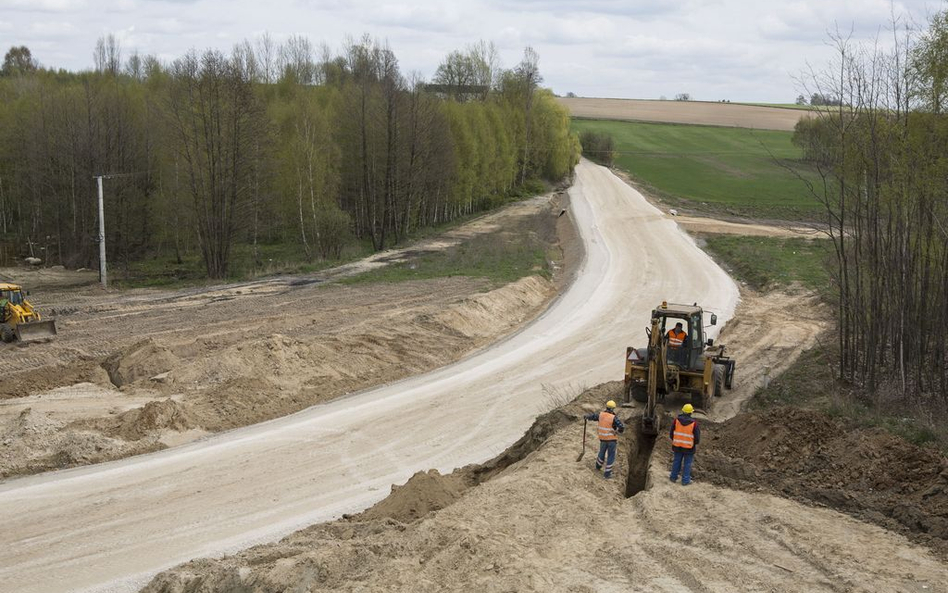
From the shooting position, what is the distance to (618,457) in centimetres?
1484

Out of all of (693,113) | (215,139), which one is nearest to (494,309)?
(215,139)

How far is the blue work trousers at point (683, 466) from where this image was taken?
44.5 ft

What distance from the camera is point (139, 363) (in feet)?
73.4

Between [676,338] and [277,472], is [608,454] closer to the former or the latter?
[676,338]

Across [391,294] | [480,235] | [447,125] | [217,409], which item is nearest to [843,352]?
[217,409]

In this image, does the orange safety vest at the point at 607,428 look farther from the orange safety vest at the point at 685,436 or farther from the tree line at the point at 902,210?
the tree line at the point at 902,210

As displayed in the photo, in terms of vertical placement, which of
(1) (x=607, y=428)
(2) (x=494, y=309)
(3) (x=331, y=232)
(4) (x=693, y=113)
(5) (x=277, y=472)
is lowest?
(5) (x=277, y=472)

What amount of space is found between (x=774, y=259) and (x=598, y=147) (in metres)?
73.1

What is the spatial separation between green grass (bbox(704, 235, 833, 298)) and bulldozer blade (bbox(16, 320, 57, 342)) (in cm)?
2707

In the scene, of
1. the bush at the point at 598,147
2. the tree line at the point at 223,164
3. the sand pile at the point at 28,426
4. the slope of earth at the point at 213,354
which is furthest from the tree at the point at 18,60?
the sand pile at the point at 28,426

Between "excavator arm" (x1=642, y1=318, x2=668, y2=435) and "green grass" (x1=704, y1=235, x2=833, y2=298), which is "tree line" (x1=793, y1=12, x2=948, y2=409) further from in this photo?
"green grass" (x1=704, y1=235, x2=833, y2=298)

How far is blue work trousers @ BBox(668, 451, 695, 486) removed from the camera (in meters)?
13.6

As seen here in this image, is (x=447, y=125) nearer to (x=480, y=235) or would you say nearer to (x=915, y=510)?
(x=480, y=235)

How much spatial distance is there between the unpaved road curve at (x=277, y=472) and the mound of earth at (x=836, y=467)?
5.40m
